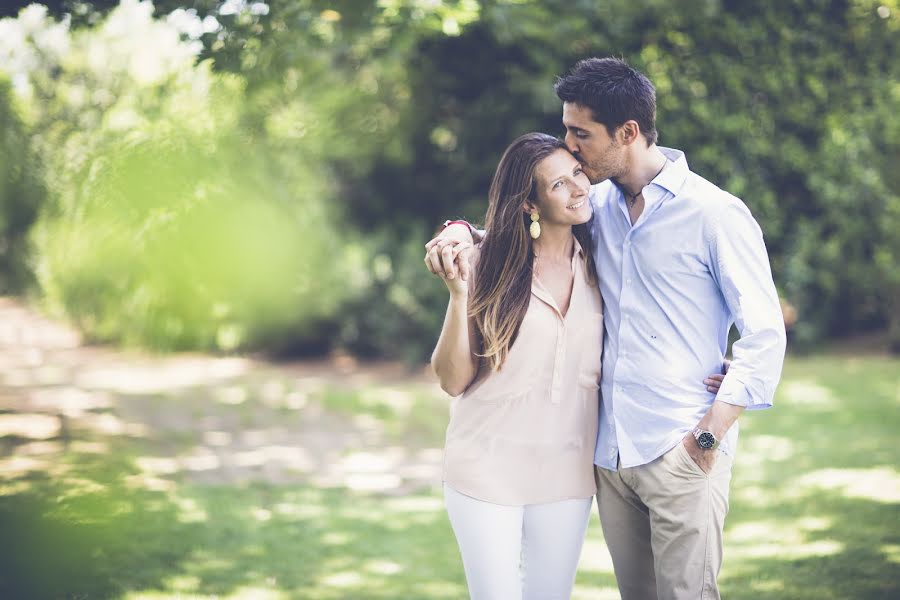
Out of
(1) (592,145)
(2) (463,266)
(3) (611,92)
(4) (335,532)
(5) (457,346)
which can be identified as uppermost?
(3) (611,92)

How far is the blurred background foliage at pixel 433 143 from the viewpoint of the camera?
27.5 feet

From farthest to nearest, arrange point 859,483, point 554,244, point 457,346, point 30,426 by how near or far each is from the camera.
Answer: point 30,426 < point 859,483 < point 554,244 < point 457,346

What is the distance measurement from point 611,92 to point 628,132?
16 cm

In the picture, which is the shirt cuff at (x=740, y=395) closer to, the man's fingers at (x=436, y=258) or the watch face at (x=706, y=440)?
the watch face at (x=706, y=440)

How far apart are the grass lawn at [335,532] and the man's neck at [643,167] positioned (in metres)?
2.40

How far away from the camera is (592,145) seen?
2.97 meters

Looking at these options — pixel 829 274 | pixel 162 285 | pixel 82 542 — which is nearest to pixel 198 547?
pixel 82 542

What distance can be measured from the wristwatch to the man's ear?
3.45 feet

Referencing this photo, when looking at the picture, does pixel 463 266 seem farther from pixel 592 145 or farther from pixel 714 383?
pixel 714 383

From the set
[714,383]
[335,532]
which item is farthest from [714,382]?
[335,532]

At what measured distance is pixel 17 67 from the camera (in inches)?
287

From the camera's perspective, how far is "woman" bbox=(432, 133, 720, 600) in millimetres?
2887

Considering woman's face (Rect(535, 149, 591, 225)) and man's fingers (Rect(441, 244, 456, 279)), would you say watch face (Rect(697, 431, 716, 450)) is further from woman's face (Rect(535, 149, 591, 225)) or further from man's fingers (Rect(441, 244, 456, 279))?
man's fingers (Rect(441, 244, 456, 279))

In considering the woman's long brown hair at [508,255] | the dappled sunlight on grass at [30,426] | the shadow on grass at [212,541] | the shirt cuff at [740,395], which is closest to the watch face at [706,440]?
the shirt cuff at [740,395]
